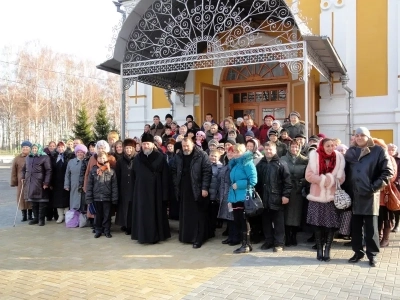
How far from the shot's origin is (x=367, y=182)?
4902 mm

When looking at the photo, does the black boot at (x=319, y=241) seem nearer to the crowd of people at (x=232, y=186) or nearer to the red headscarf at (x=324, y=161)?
the crowd of people at (x=232, y=186)

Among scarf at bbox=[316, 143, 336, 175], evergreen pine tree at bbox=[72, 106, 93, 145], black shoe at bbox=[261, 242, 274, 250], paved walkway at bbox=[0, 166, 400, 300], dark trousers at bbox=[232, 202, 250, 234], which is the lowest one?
paved walkway at bbox=[0, 166, 400, 300]

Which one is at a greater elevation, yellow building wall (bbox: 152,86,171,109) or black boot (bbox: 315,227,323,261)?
yellow building wall (bbox: 152,86,171,109)

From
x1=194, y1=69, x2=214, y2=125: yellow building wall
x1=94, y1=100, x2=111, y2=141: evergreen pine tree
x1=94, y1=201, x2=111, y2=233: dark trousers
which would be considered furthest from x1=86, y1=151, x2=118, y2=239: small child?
x1=94, y1=100, x2=111, y2=141: evergreen pine tree

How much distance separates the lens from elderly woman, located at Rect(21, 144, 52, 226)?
776cm

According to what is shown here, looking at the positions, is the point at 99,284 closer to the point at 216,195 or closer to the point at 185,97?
the point at 216,195

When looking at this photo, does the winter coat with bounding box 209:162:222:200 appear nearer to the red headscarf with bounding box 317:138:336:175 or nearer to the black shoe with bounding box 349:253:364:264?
the red headscarf with bounding box 317:138:336:175

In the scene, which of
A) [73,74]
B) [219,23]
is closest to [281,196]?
[219,23]

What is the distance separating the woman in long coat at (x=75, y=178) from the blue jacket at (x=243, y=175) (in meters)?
3.39

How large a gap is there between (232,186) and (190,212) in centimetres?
98

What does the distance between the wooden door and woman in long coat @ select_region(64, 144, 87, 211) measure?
4.44 m

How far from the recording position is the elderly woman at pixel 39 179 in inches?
306

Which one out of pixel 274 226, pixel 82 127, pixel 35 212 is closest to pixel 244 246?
pixel 274 226

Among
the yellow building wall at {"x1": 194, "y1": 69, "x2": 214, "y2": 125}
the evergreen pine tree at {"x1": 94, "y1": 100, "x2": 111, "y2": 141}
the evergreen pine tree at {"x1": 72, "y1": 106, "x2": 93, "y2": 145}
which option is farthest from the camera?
the evergreen pine tree at {"x1": 72, "y1": 106, "x2": 93, "y2": 145}
